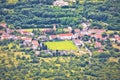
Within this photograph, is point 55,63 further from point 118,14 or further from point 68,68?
point 118,14

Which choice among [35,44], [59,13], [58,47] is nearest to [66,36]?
[58,47]

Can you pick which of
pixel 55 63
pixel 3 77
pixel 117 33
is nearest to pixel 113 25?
pixel 117 33

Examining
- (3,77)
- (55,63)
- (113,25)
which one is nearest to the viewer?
(3,77)

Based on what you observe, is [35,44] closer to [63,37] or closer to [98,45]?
[63,37]

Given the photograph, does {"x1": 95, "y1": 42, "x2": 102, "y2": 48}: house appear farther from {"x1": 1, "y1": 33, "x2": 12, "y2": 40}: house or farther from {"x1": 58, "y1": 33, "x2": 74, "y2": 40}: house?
{"x1": 1, "y1": 33, "x2": 12, "y2": 40}: house

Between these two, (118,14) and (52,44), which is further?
(118,14)

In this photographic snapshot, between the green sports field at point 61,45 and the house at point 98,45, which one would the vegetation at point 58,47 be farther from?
the house at point 98,45

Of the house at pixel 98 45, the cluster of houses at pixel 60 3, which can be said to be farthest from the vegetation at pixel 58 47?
the cluster of houses at pixel 60 3
